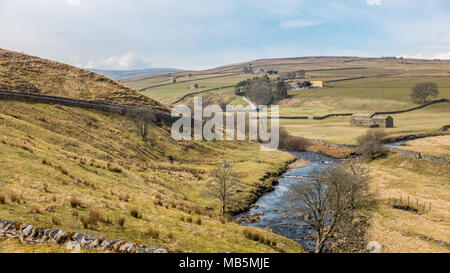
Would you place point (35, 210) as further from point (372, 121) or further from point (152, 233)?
point (372, 121)

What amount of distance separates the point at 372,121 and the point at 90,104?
102 meters

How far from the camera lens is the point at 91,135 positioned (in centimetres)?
5784

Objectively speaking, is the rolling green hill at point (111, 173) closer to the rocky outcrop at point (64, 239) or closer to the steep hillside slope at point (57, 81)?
the steep hillside slope at point (57, 81)

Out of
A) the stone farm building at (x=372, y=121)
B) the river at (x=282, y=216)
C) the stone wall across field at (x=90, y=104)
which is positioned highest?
the stone wall across field at (x=90, y=104)

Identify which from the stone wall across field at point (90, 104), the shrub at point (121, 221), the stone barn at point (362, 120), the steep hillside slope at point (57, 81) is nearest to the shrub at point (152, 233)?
the shrub at point (121, 221)

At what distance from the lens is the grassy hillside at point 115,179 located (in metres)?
19.3

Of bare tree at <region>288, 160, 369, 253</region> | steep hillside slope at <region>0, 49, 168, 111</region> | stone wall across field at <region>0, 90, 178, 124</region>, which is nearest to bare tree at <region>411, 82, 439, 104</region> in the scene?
bare tree at <region>288, 160, 369, 253</region>

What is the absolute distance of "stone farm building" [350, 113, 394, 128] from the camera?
10950 centimetres

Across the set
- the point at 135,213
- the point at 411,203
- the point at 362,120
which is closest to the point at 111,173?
the point at 135,213

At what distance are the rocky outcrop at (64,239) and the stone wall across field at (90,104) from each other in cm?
6032

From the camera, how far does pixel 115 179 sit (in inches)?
1432

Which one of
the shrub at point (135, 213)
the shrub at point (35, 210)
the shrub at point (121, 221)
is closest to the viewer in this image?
the shrub at point (35, 210)

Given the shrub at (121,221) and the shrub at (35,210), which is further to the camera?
the shrub at (121,221)

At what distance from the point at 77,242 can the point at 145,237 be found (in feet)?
17.3
